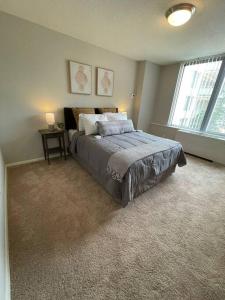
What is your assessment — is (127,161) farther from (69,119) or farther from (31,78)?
(31,78)

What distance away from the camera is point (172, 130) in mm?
3928

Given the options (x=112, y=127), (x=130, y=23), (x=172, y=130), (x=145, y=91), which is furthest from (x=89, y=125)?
(x=172, y=130)

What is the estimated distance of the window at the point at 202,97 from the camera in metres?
3.01

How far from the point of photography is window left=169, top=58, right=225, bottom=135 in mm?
3014

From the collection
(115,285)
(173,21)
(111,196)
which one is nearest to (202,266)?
(115,285)

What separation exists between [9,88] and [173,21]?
2.63 m

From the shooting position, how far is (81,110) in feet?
9.27

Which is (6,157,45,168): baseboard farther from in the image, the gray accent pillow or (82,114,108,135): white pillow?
the gray accent pillow

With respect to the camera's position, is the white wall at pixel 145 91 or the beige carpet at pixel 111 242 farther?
the white wall at pixel 145 91

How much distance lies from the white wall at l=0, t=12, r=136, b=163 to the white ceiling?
0.17 meters

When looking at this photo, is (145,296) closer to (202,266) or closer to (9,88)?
(202,266)

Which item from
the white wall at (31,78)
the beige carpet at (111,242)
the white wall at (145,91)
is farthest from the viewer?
the white wall at (145,91)

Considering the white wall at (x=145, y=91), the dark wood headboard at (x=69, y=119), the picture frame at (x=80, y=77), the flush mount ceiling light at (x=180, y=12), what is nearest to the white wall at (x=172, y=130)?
the white wall at (x=145, y=91)

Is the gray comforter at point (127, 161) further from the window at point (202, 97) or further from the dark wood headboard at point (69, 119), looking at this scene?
the window at point (202, 97)
